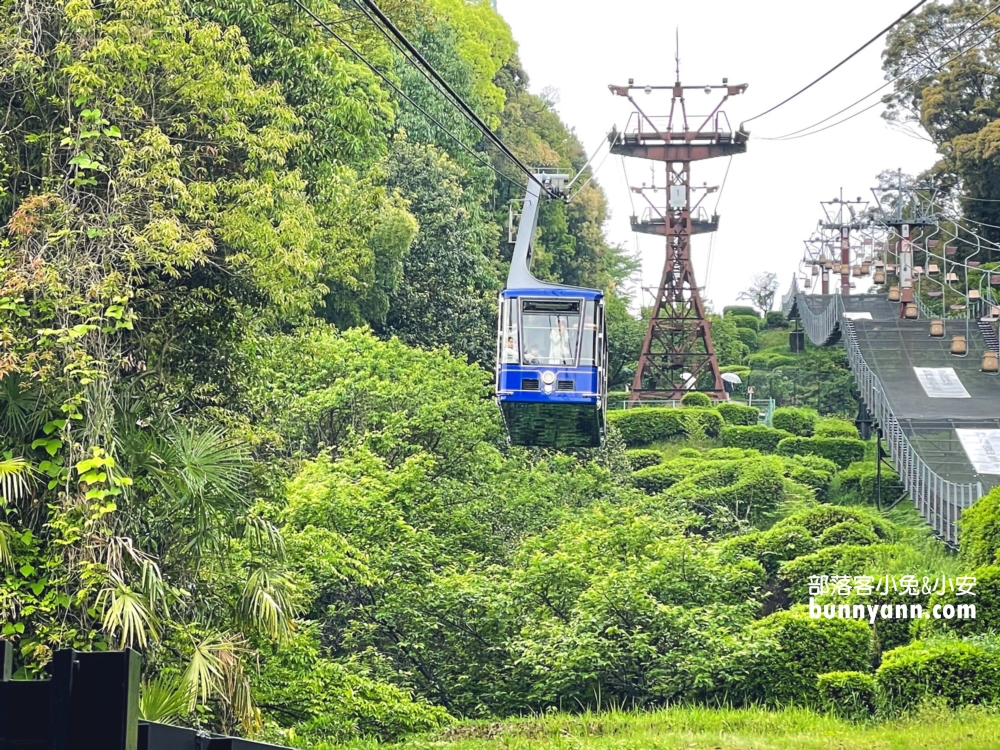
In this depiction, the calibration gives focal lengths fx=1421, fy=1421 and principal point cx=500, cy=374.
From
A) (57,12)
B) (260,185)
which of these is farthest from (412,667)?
(57,12)

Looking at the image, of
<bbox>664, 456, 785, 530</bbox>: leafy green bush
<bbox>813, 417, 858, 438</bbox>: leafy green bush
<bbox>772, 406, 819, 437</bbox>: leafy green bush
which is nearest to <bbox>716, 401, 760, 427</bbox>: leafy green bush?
<bbox>772, 406, 819, 437</bbox>: leafy green bush

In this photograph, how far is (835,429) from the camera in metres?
38.1

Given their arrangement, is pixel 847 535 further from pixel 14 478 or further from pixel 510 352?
pixel 14 478

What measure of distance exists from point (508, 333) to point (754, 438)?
1887 centimetres

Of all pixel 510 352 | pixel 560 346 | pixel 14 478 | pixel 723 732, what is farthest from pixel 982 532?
pixel 14 478

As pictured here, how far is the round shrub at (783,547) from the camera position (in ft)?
72.6

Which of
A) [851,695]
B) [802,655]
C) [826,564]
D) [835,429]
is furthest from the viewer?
[835,429]

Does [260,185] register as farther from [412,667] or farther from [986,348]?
[986,348]

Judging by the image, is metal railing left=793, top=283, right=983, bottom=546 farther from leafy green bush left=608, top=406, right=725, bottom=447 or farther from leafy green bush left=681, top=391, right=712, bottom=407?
leafy green bush left=681, top=391, right=712, bottom=407

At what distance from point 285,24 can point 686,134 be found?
32555 mm

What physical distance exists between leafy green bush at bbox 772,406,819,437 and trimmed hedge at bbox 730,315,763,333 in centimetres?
2103

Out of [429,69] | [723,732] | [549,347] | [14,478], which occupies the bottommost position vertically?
[723,732]

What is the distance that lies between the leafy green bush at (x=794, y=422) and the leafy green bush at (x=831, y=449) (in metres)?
3.05

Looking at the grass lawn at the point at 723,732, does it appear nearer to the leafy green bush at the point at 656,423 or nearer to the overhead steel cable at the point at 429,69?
the overhead steel cable at the point at 429,69
